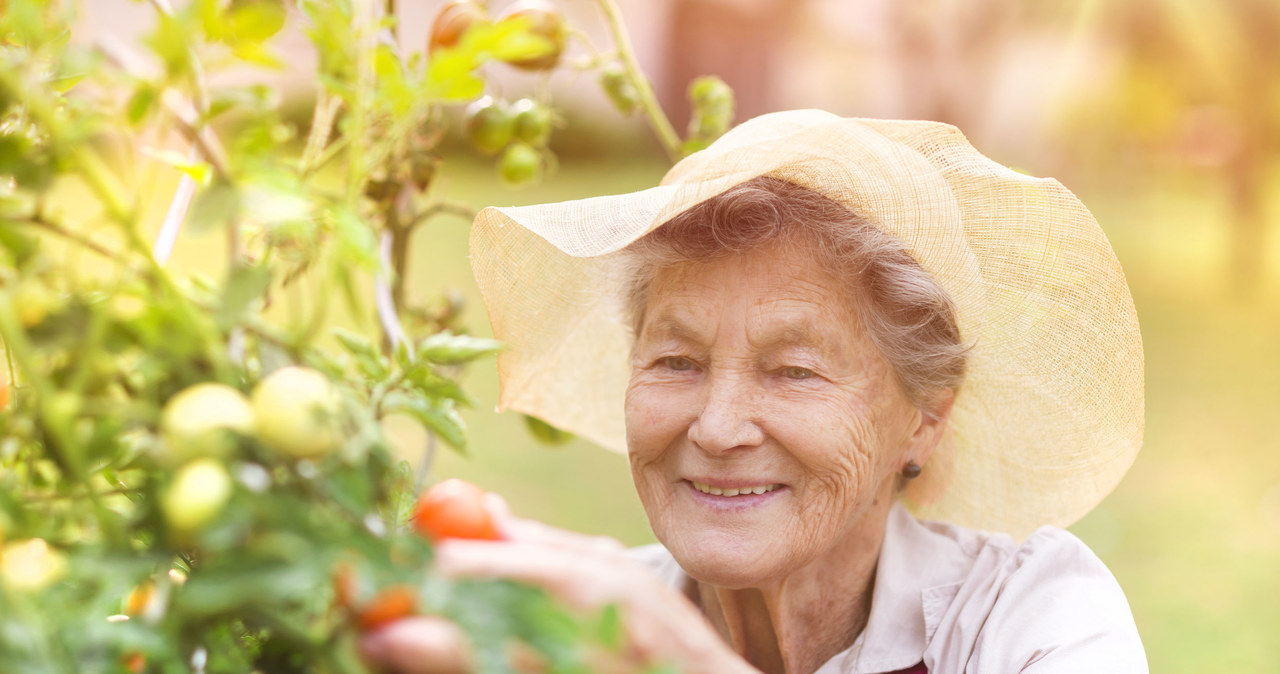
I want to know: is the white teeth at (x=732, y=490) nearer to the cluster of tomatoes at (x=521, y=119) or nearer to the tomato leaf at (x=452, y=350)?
the cluster of tomatoes at (x=521, y=119)

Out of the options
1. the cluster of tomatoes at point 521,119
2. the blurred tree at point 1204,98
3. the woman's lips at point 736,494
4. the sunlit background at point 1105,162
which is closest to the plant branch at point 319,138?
the cluster of tomatoes at point 521,119

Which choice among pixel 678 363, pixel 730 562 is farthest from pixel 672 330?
pixel 730 562

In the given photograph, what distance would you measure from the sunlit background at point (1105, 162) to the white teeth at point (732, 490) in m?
3.34

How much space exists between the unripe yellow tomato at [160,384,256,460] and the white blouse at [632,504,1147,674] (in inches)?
42.2

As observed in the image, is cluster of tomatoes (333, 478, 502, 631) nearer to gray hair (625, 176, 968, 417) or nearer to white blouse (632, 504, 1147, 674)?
gray hair (625, 176, 968, 417)

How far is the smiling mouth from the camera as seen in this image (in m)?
1.42

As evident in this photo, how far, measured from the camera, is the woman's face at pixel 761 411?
1.39 meters

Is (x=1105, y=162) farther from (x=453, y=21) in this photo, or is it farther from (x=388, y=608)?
(x=388, y=608)

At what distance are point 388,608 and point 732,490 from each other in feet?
2.97

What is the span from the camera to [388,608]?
1.85ft

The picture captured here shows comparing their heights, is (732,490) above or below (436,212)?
below

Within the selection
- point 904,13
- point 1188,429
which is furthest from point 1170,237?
point 1188,429

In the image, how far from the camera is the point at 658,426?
1462 millimetres

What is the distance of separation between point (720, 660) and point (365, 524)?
1.21 ft
